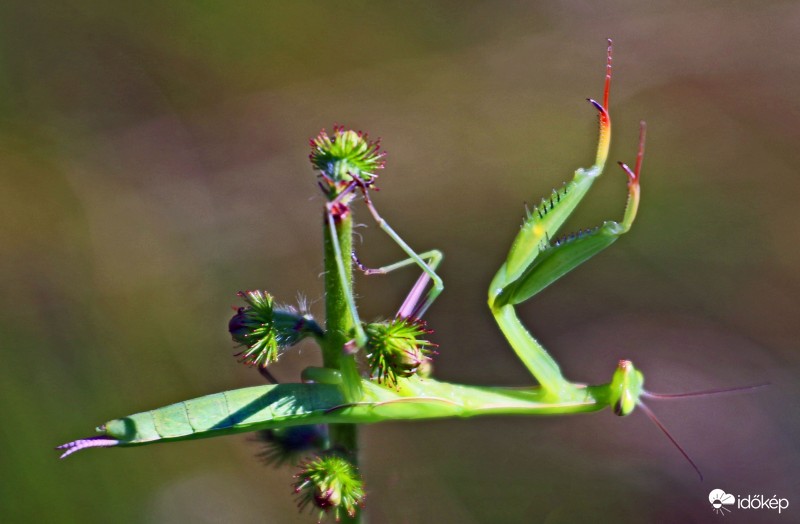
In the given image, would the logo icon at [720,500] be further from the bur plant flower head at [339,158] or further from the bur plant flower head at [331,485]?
the bur plant flower head at [339,158]

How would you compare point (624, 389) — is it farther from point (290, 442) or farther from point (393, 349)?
point (290, 442)

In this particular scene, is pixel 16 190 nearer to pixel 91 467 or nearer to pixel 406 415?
pixel 91 467

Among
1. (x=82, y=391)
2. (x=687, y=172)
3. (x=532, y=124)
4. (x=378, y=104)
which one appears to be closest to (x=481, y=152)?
(x=532, y=124)

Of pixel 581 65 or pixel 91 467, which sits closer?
pixel 91 467

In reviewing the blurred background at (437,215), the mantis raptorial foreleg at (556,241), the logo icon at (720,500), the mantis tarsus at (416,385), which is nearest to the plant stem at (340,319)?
the mantis tarsus at (416,385)

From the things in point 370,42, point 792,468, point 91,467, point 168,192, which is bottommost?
point 792,468

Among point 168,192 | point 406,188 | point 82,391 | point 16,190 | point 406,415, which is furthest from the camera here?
point 406,188

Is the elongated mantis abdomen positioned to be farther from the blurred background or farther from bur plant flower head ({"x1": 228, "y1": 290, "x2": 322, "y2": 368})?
the blurred background
